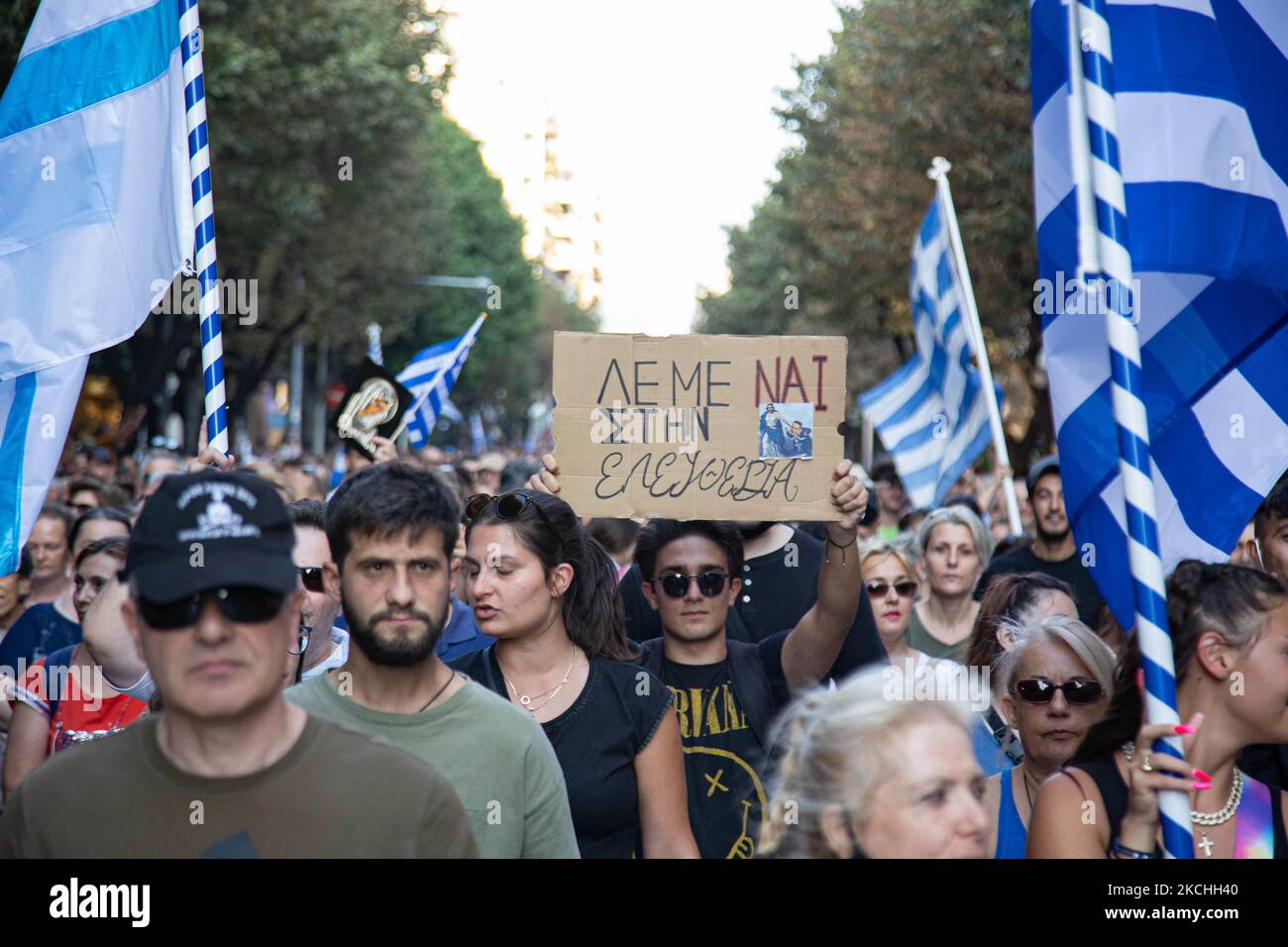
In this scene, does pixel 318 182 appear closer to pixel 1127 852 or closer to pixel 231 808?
pixel 1127 852

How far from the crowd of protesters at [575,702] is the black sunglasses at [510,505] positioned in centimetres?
1

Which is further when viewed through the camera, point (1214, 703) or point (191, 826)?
point (1214, 703)

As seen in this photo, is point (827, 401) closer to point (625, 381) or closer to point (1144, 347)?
point (625, 381)

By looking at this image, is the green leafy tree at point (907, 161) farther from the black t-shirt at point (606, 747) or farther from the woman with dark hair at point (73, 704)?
the black t-shirt at point (606, 747)

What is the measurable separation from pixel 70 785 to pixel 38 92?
3725 millimetres

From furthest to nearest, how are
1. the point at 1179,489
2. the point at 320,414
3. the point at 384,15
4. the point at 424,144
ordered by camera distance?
the point at 320,414
the point at 424,144
the point at 384,15
the point at 1179,489

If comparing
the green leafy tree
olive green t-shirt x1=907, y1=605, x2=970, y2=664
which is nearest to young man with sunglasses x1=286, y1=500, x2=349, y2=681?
olive green t-shirt x1=907, y1=605, x2=970, y2=664

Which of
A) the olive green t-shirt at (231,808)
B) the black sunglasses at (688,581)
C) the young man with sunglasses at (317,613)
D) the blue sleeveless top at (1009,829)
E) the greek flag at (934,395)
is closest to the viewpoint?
the olive green t-shirt at (231,808)

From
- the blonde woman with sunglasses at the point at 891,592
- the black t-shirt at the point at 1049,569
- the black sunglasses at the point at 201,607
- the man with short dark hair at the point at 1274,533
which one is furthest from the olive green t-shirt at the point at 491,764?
the black t-shirt at the point at 1049,569

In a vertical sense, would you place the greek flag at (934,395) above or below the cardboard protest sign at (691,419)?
above

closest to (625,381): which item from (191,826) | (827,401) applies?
(827,401)

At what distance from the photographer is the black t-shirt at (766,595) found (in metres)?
5.86
